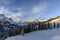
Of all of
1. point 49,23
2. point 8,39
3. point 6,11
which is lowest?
point 8,39

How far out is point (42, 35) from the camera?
0.99 m

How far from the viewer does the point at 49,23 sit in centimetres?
105

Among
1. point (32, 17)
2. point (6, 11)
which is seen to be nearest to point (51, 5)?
point (32, 17)

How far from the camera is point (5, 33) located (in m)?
1.06

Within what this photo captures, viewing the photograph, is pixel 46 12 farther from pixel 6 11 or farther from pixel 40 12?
pixel 6 11

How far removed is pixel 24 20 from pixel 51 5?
0.78ft

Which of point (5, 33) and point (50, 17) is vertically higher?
point (50, 17)

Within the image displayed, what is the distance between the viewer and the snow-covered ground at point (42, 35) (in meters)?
0.96

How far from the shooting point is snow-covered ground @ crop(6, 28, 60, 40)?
0.96 metres

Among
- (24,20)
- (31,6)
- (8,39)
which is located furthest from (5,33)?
(31,6)

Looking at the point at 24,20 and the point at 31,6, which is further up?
the point at 31,6

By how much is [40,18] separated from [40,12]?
0.18ft

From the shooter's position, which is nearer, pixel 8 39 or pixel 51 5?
pixel 8 39

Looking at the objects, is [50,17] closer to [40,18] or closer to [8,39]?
[40,18]
